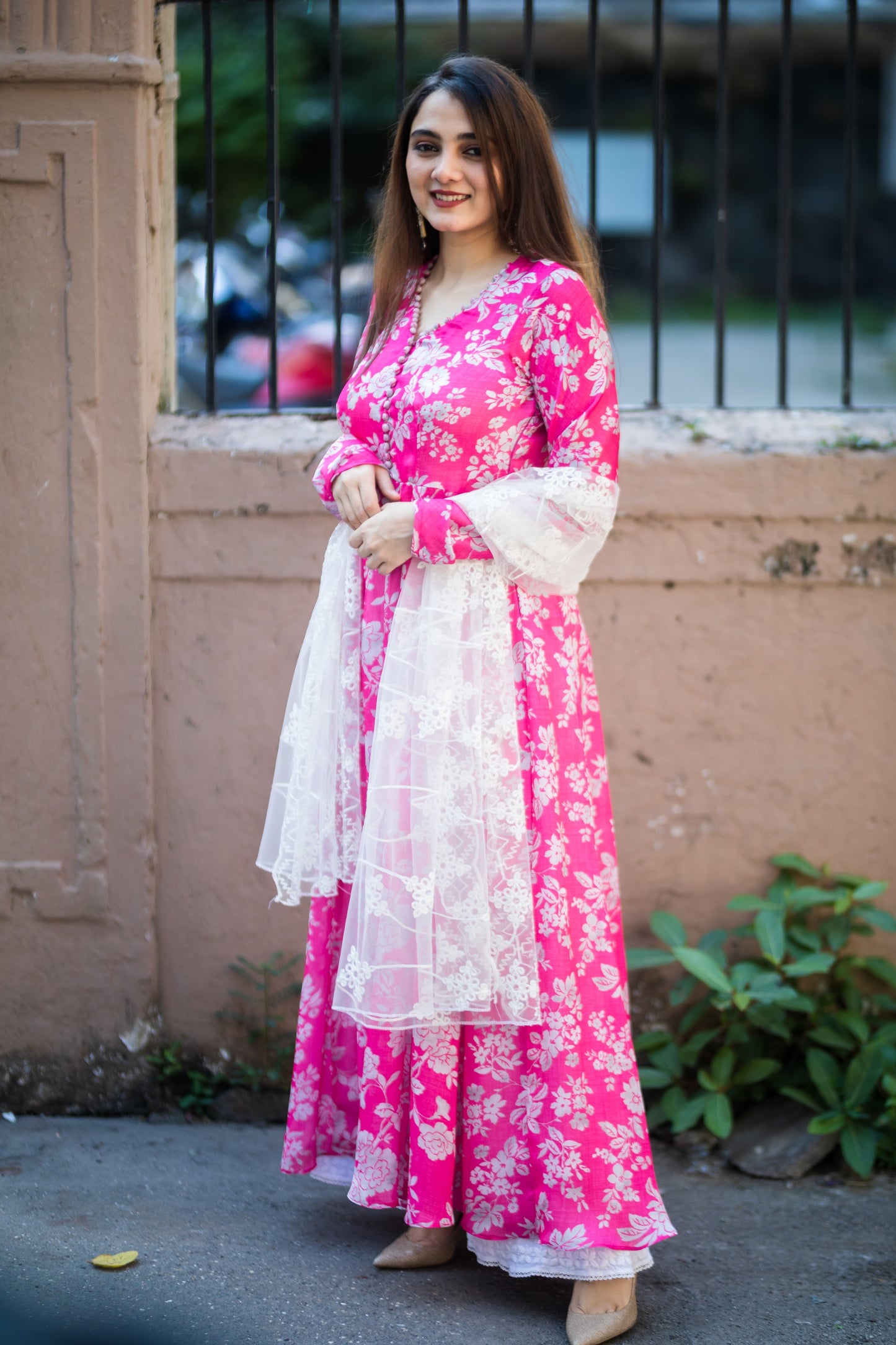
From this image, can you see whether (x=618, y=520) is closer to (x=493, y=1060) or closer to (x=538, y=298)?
(x=538, y=298)

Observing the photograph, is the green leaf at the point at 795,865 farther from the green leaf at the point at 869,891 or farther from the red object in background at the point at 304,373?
the red object in background at the point at 304,373

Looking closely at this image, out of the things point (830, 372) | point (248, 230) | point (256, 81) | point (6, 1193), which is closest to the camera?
point (6, 1193)

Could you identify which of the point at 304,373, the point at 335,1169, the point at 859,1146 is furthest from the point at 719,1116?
the point at 304,373

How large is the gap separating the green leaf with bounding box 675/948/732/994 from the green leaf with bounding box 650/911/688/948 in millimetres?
40

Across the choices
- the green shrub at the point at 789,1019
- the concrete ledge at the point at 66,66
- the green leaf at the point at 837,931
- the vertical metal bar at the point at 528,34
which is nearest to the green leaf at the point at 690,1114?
the green shrub at the point at 789,1019

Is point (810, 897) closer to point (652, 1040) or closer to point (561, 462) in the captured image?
point (652, 1040)

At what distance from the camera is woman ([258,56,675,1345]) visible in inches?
82.2

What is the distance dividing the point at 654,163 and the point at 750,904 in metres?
1.71

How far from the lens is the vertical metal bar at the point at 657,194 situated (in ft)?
9.58

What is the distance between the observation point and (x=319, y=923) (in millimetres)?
2355

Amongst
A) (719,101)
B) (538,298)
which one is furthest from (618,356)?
(538,298)

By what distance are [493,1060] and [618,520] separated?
1294 millimetres

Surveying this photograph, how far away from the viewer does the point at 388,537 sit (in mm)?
2121

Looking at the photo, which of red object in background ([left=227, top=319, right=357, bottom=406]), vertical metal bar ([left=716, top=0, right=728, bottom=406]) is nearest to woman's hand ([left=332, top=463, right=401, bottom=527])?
vertical metal bar ([left=716, top=0, right=728, bottom=406])
